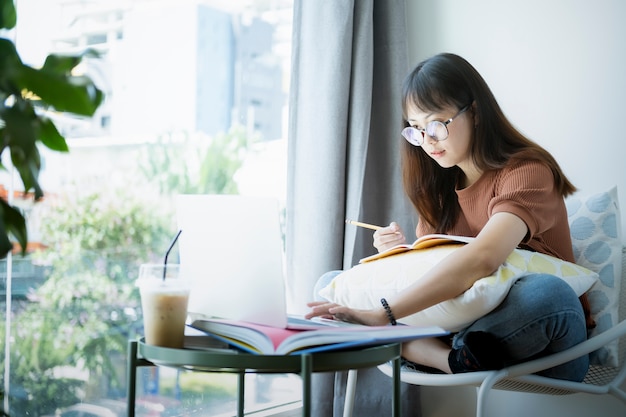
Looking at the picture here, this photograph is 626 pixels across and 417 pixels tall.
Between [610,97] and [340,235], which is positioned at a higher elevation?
[610,97]

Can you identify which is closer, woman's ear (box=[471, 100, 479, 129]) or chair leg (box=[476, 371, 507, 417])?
chair leg (box=[476, 371, 507, 417])

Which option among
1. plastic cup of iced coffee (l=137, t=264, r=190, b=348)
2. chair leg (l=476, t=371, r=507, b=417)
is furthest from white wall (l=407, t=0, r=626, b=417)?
plastic cup of iced coffee (l=137, t=264, r=190, b=348)

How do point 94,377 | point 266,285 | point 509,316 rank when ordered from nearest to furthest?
point 266,285 → point 509,316 → point 94,377

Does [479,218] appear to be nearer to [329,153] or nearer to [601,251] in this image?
[601,251]

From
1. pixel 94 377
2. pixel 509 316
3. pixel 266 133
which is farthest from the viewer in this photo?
pixel 266 133

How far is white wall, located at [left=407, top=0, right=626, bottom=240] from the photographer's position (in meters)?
2.26

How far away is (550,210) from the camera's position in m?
1.80

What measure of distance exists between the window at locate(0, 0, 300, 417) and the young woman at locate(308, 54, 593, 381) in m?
0.66

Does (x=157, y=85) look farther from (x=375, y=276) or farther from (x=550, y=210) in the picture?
(x=550, y=210)

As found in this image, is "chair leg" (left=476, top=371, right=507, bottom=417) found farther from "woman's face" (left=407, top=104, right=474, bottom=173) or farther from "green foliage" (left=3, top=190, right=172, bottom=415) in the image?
"green foliage" (left=3, top=190, right=172, bottom=415)

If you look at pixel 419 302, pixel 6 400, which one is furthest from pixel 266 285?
pixel 6 400

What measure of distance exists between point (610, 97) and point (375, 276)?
40.9 inches

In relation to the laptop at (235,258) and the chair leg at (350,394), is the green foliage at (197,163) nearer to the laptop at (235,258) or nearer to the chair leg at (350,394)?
the chair leg at (350,394)

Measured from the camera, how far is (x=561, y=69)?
238 cm
